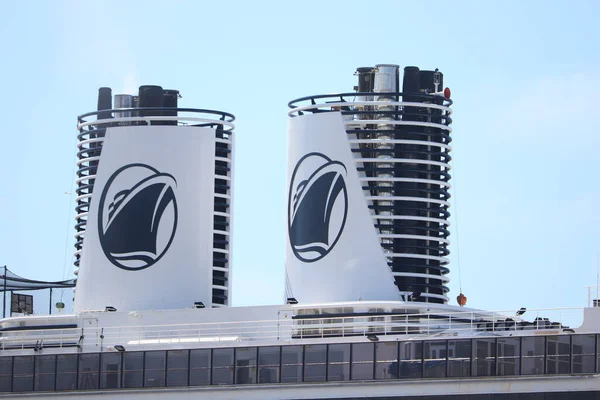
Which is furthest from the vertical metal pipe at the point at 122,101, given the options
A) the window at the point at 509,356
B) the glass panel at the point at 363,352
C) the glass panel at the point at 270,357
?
the window at the point at 509,356

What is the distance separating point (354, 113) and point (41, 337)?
1690cm

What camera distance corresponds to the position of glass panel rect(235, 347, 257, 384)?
66.2m

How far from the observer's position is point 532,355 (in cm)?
6159

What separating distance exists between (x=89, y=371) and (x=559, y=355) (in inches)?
778

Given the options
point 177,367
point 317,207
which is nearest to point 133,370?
point 177,367

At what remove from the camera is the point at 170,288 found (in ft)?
250

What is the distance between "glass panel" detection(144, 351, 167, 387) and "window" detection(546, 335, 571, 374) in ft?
51.9

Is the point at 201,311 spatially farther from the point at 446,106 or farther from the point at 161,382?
the point at 446,106

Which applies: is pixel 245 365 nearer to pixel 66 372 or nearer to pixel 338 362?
pixel 338 362

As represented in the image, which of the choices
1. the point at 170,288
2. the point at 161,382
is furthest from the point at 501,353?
the point at 170,288

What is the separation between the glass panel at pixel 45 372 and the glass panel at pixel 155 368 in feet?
14.1

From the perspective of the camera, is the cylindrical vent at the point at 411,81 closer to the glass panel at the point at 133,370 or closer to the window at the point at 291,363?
the window at the point at 291,363

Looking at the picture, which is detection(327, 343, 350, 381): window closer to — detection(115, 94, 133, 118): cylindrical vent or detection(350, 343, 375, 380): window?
detection(350, 343, 375, 380): window

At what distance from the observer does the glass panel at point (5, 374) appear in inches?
2753
